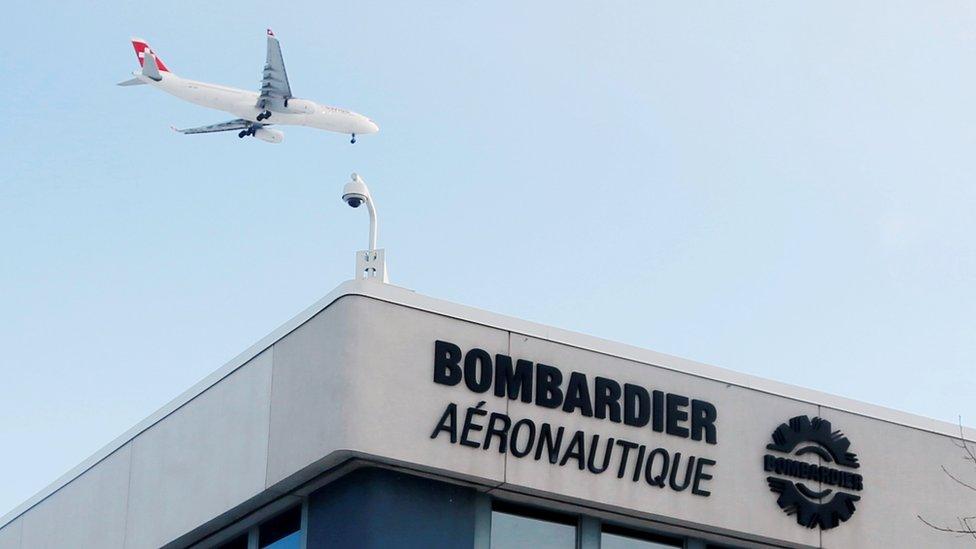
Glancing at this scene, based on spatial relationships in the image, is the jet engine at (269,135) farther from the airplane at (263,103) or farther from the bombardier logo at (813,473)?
the bombardier logo at (813,473)

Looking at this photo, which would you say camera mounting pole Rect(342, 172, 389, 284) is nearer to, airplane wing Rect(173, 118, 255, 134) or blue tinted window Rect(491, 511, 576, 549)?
blue tinted window Rect(491, 511, 576, 549)

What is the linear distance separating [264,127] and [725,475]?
7018 centimetres

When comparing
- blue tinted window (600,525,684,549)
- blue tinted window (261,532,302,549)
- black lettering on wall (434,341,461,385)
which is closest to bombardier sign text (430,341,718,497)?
black lettering on wall (434,341,461,385)

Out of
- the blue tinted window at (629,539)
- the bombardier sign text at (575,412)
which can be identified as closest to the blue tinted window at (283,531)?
the bombardier sign text at (575,412)

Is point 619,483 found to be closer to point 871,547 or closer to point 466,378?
point 466,378

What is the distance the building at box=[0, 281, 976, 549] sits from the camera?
551 inches

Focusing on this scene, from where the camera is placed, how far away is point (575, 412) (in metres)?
14.8

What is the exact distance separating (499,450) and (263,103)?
6695cm

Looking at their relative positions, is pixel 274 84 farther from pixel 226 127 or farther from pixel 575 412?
pixel 575 412

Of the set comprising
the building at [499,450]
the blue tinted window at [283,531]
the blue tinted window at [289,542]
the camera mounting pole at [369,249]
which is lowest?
the blue tinted window at [289,542]

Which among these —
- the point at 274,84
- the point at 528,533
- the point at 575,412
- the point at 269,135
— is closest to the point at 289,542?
the point at 528,533

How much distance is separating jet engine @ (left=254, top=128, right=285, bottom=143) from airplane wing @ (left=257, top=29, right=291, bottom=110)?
3.75 m

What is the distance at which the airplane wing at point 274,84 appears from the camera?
7594cm

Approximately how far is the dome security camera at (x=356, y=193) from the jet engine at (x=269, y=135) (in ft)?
226
